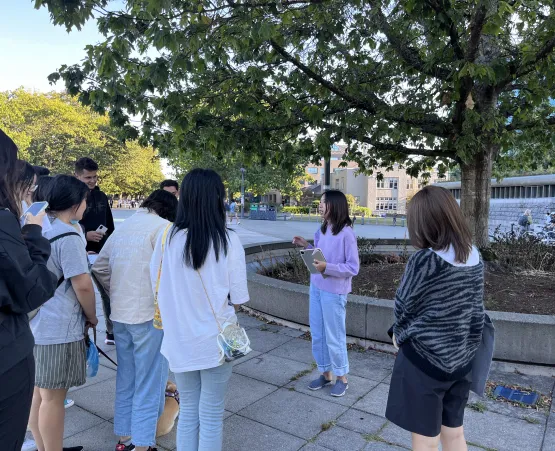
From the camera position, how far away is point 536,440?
10.3 ft

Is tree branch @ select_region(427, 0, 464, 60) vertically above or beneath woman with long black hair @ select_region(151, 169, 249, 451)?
above

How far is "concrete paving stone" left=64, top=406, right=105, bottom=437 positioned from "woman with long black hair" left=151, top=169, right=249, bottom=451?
4.47 feet

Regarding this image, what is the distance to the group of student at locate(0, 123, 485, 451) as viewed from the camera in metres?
1.68

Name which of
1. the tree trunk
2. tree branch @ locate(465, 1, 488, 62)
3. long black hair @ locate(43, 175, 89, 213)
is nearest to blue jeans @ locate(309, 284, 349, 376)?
long black hair @ locate(43, 175, 89, 213)

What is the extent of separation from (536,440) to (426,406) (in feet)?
5.50

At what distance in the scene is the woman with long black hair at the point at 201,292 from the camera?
2.26m

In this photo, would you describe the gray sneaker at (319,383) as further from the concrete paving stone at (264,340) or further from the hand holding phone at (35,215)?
the hand holding phone at (35,215)

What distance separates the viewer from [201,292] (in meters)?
2.28

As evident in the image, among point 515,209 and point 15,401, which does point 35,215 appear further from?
point 515,209

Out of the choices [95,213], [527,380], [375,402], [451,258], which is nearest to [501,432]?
[375,402]

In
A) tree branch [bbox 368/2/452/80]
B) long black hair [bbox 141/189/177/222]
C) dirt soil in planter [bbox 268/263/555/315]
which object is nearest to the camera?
long black hair [bbox 141/189/177/222]

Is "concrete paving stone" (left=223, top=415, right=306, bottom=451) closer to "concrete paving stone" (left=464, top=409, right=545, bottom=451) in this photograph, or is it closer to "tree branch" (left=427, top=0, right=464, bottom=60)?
"concrete paving stone" (left=464, top=409, right=545, bottom=451)

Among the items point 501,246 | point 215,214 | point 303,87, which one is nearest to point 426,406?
point 215,214

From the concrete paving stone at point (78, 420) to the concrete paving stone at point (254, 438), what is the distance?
1.05 meters
